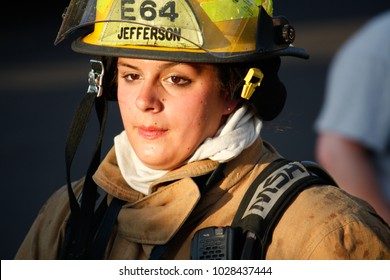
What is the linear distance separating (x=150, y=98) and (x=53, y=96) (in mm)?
7049

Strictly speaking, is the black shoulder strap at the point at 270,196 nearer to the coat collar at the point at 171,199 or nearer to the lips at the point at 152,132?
the coat collar at the point at 171,199

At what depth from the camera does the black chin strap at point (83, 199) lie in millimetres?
4152

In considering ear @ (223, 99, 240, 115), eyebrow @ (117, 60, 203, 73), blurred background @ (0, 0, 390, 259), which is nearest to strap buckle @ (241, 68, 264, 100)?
ear @ (223, 99, 240, 115)

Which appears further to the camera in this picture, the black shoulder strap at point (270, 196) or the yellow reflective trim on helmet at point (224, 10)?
the yellow reflective trim on helmet at point (224, 10)

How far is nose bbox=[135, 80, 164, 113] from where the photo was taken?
393 centimetres

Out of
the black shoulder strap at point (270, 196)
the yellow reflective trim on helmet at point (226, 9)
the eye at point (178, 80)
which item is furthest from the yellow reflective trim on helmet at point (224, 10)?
the black shoulder strap at point (270, 196)

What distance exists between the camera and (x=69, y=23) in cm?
427

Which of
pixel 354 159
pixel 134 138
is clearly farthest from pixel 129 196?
pixel 354 159

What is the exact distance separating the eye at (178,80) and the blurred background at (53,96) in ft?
12.5

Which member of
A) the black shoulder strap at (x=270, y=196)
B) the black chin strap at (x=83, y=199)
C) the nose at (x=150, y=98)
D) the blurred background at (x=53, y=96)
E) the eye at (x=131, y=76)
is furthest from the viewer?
the blurred background at (x=53, y=96)

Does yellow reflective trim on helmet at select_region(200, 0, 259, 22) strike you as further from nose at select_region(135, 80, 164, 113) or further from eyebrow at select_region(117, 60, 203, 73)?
nose at select_region(135, 80, 164, 113)

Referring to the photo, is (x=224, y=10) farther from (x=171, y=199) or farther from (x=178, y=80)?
(x=171, y=199)

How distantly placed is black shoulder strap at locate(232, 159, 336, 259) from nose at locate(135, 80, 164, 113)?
43cm

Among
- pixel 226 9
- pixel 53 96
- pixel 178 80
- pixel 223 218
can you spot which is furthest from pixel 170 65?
pixel 53 96
